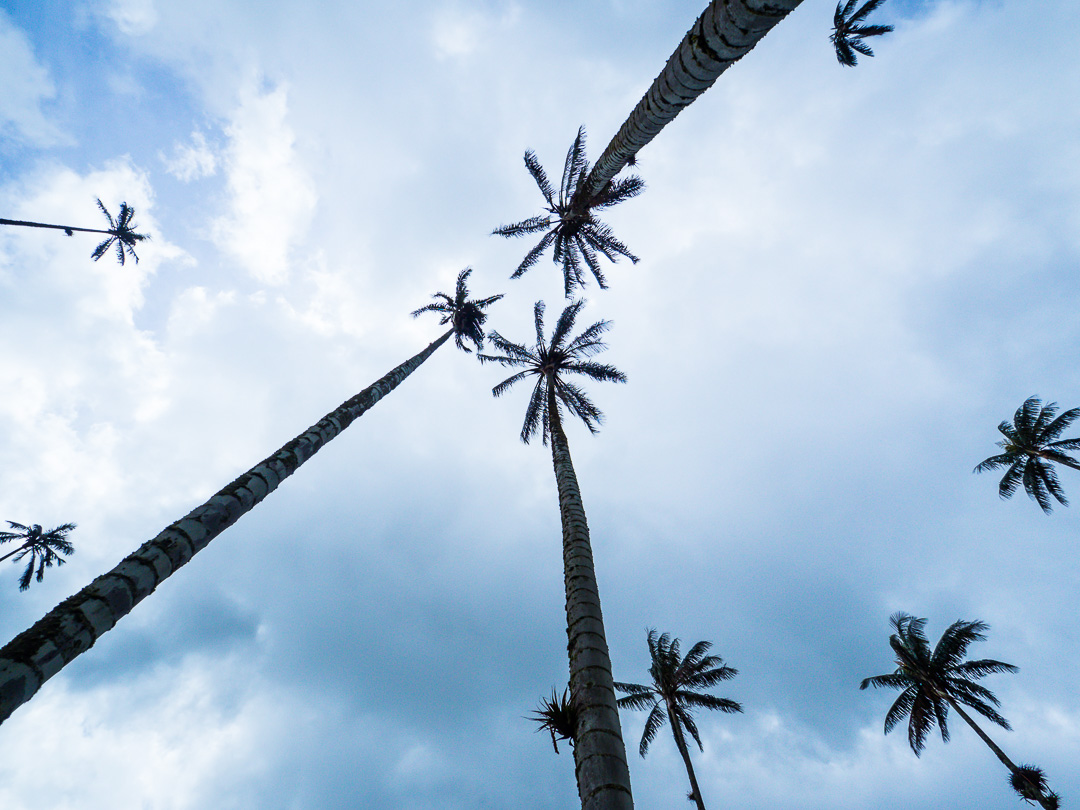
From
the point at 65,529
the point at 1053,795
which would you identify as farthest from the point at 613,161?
the point at 65,529

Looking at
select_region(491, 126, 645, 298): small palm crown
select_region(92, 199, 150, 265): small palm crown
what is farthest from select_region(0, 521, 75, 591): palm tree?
select_region(491, 126, 645, 298): small palm crown

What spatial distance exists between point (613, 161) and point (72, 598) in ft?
31.4

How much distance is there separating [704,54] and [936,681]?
32.8m

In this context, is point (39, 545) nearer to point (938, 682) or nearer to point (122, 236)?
point (122, 236)

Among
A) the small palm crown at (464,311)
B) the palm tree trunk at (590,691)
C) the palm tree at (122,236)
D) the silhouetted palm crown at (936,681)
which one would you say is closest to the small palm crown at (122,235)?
the palm tree at (122,236)

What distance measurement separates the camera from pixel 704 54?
5.11 m

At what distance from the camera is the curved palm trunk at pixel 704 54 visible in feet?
14.9

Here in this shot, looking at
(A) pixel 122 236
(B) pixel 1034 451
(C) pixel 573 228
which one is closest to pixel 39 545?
(A) pixel 122 236

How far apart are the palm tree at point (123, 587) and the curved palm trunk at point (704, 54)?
753cm

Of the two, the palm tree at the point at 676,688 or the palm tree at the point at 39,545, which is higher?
the palm tree at the point at 39,545

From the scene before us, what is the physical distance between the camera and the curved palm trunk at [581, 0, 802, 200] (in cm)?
454

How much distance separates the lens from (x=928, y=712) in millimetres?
24438

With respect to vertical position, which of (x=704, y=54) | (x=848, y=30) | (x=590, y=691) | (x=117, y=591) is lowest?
(x=590, y=691)

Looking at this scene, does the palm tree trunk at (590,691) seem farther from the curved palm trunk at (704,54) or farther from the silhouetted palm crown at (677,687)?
the silhouetted palm crown at (677,687)
